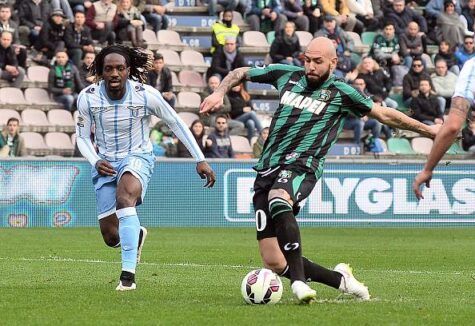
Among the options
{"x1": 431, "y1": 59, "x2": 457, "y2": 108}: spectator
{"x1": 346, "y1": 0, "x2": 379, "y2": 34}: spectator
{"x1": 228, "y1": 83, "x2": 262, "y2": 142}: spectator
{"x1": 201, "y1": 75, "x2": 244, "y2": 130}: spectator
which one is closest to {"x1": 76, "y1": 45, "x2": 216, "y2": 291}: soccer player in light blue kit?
{"x1": 201, "y1": 75, "x2": 244, "y2": 130}: spectator

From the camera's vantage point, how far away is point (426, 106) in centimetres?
2883

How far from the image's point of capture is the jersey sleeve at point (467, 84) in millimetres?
8312

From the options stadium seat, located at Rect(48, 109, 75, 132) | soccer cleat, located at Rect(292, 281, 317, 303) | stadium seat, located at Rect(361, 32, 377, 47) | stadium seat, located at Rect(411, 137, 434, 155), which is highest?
soccer cleat, located at Rect(292, 281, 317, 303)

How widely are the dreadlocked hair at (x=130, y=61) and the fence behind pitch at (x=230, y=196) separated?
1050 centimetres

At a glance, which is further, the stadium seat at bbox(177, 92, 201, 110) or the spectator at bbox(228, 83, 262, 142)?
the stadium seat at bbox(177, 92, 201, 110)

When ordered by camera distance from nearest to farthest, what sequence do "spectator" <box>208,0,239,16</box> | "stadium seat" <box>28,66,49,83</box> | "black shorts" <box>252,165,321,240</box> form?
1. "black shorts" <box>252,165,321,240</box>
2. "stadium seat" <box>28,66,49,83</box>
3. "spectator" <box>208,0,239,16</box>

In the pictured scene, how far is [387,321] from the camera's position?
28.5 ft

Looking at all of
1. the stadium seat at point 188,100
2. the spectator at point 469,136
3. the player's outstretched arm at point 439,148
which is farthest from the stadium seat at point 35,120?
the player's outstretched arm at point 439,148

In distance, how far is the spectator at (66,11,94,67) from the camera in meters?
27.0

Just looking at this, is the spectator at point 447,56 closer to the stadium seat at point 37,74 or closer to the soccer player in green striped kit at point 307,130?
the stadium seat at point 37,74

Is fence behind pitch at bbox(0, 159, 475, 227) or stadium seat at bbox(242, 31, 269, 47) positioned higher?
stadium seat at bbox(242, 31, 269, 47)

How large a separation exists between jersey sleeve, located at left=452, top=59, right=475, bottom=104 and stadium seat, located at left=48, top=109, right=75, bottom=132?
18.7 meters

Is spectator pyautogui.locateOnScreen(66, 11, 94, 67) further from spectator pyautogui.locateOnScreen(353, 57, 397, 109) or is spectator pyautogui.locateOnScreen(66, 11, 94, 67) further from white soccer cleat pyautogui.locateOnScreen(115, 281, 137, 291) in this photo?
white soccer cleat pyautogui.locateOnScreen(115, 281, 137, 291)

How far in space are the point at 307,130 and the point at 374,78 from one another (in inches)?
762
